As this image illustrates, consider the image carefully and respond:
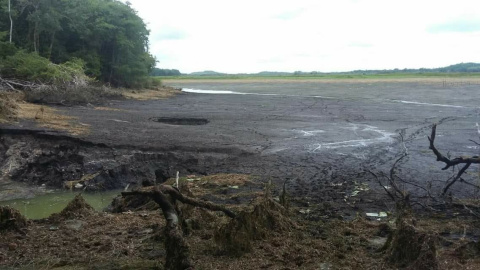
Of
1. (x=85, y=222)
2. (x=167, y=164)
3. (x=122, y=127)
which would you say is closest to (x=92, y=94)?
(x=122, y=127)

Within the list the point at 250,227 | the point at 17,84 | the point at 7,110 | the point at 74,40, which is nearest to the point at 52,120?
the point at 7,110

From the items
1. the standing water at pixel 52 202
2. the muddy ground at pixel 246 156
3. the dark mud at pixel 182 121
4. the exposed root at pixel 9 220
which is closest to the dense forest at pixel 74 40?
the dark mud at pixel 182 121

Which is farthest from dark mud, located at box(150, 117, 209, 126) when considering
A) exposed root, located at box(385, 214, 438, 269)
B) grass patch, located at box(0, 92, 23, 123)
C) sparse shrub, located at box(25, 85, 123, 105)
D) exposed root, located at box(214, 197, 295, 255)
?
exposed root, located at box(385, 214, 438, 269)

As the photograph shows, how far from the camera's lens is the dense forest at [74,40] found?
→ 26656 millimetres

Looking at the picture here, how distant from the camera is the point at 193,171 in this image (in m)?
12.3

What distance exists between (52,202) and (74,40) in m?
30.7

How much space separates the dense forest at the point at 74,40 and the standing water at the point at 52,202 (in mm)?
15616

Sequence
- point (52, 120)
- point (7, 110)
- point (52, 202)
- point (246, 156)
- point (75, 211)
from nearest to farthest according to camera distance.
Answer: point (75, 211) → point (52, 202) → point (246, 156) → point (7, 110) → point (52, 120)

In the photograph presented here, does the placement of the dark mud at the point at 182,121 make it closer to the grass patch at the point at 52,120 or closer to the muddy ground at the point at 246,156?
the muddy ground at the point at 246,156

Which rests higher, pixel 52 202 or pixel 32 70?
pixel 32 70

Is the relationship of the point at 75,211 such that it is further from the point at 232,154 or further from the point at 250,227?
the point at 232,154

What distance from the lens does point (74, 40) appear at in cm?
3869

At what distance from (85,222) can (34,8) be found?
30753mm

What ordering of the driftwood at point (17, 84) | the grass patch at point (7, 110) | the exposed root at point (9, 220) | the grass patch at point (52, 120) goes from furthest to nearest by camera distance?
the driftwood at point (17, 84) < the grass patch at point (7, 110) < the grass patch at point (52, 120) < the exposed root at point (9, 220)
